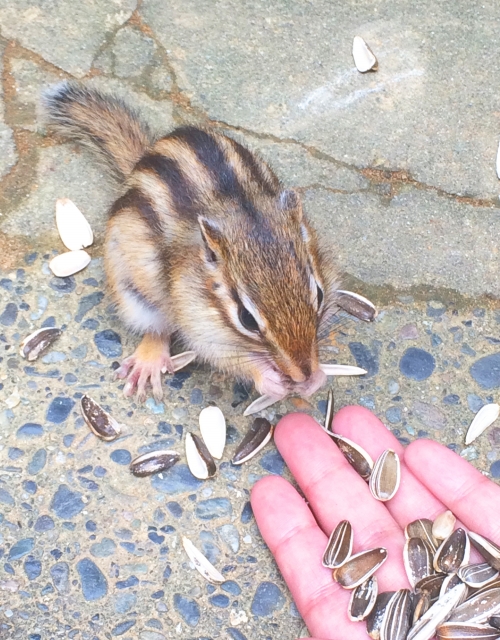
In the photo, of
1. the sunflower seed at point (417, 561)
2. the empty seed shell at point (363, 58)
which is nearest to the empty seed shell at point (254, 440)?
the sunflower seed at point (417, 561)

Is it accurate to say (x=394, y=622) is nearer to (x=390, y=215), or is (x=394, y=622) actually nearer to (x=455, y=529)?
(x=455, y=529)

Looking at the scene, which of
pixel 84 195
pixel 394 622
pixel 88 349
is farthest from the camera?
pixel 84 195

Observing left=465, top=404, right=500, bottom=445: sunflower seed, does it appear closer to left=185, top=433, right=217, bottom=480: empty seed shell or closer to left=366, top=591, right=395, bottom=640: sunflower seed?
left=366, top=591, right=395, bottom=640: sunflower seed

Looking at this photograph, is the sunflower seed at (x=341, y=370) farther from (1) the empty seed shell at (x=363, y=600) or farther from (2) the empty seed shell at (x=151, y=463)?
(1) the empty seed shell at (x=363, y=600)

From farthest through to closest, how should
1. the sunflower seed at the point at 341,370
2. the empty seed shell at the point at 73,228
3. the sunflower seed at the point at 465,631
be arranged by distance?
1. the empty seed shell at the point at 73,228
2. the sunflower seed at the point at 341,370
3. the sunflower seed at the point at 465,631

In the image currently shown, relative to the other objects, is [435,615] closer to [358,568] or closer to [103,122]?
[358,568]

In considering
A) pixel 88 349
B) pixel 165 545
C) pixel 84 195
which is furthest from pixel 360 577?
pixel 84 195

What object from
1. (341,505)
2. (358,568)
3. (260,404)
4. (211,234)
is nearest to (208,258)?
(211,234)
